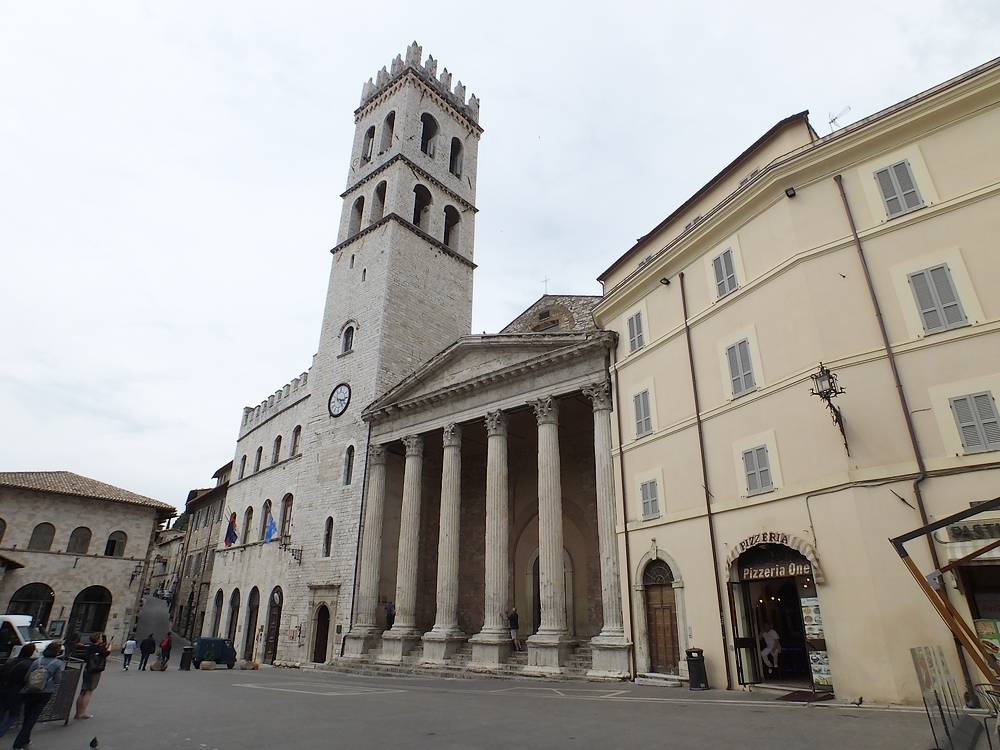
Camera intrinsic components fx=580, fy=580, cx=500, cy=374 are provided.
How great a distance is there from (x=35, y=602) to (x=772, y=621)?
117 ft

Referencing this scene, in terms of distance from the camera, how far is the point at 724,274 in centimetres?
1442

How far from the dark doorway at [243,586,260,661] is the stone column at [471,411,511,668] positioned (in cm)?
1543

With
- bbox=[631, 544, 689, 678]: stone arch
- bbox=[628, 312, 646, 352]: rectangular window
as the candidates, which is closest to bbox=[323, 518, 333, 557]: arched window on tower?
bbox=[631, 544, 689, 678]: stone arch

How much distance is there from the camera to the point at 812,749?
621 centimetres

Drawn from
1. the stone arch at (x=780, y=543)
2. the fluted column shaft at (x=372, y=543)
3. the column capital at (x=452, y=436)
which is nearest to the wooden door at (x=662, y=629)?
the stone arch at (x=780, y=543)

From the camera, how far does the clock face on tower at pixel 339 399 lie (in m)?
27.2

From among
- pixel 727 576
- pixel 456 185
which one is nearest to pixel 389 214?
pixel 456 185

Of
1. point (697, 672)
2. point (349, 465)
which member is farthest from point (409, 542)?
point (697, 672)

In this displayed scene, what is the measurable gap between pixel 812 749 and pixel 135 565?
37472 mm

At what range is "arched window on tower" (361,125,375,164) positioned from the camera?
112 feet

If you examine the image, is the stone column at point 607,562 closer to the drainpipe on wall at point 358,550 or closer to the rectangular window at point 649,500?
the rectangular window at point 649,500

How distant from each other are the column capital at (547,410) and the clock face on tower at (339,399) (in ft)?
36.6

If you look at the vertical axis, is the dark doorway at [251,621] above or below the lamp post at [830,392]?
below

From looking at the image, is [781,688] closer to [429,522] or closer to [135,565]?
[429,522]
